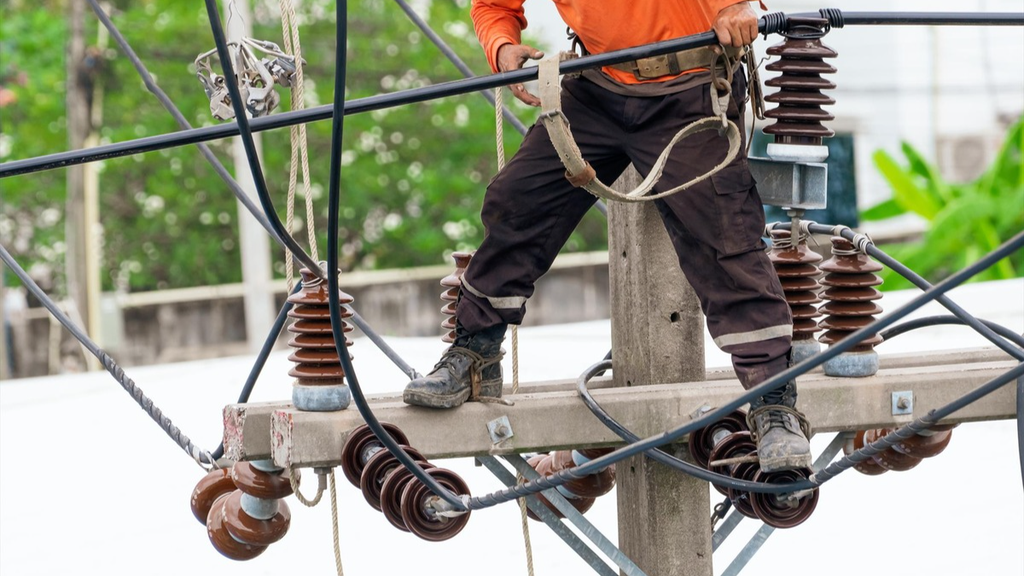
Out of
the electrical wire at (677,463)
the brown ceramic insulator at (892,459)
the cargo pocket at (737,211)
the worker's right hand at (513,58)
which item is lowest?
the brown ceramic insulator at (892,459)

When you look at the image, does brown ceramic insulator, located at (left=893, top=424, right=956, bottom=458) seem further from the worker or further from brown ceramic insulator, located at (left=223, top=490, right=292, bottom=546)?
brown ceramic insulator, located at (left=223, top=490, right=292, bottom=546)

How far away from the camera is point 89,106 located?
11211 millimetres

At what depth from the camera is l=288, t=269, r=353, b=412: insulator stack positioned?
2441 mm

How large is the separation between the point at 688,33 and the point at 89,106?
977cm

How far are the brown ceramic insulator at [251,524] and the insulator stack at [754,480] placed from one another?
0.95 m

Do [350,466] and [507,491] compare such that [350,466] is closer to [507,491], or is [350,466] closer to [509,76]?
[507,491]

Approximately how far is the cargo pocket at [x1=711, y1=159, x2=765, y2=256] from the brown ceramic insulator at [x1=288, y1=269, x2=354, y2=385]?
0.73m

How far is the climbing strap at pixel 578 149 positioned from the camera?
214 centimetres

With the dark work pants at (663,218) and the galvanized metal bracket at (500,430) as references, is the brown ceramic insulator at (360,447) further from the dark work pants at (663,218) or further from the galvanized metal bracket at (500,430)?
the dark work pants at (663,218)

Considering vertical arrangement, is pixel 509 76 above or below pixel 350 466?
above

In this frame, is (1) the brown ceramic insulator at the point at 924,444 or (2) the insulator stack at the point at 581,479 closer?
(1) the brown ceramic insulator at the point at 924,444

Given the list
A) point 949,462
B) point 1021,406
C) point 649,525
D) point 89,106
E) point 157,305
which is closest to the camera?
point 1021,406

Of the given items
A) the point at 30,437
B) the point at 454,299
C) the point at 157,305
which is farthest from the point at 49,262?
the point at 454,299

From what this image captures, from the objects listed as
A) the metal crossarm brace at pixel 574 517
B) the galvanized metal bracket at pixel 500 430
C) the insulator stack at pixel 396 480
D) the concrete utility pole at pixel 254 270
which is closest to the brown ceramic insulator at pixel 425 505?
the insulator stack at pixel 396 480
